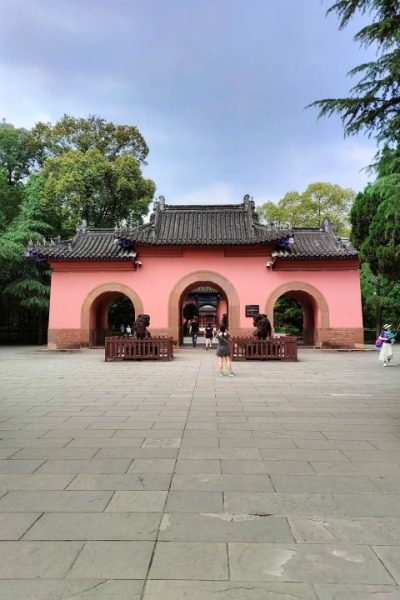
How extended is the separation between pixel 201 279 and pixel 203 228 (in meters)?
2.87

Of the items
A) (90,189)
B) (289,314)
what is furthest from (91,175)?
(289,314)

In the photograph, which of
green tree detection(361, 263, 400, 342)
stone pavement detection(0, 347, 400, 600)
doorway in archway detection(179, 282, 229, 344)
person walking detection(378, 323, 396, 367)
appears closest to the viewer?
stone pavement detection(0, 347, 400, 600)

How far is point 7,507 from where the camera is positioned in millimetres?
3023

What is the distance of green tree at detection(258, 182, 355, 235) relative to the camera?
1299 inches

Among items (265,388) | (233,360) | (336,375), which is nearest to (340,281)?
(233,360)

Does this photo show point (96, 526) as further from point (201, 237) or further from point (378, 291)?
point (378, 291)

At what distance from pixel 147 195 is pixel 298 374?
63.8 ft

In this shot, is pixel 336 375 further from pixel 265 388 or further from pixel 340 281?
pixel 340 281

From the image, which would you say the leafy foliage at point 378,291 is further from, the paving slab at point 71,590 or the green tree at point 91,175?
the paving slab at point 71,590

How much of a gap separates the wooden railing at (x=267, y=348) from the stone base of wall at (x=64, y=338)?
789 cm

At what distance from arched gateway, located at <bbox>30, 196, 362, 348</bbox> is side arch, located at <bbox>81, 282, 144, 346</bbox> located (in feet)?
0.14

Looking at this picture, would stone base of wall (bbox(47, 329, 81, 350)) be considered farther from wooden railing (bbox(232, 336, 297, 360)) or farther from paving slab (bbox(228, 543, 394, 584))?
paving slab (bbox(228, 543, 394, 584))

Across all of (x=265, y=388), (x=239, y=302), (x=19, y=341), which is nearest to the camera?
(x=265, y=388)

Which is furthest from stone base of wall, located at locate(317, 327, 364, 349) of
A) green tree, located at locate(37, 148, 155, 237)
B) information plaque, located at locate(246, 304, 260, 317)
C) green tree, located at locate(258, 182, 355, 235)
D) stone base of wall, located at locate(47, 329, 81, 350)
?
green tree, located at locate(258, 182, 355, 235)
